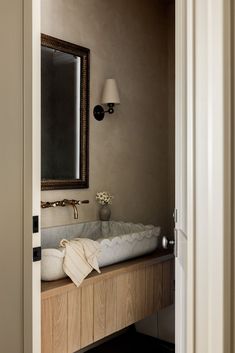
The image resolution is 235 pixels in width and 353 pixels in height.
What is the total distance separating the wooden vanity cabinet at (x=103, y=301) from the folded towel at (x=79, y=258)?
1.7 inches

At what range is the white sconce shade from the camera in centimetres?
238

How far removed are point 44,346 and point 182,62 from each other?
50.1 inches

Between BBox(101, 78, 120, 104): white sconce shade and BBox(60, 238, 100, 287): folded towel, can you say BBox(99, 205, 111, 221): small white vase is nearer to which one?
BBox(60, 238, 100, 287): folded towel

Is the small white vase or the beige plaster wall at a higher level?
the beige plaster wall

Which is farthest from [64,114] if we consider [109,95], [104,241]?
[104,241]

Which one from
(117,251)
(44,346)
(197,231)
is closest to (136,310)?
(117,251)

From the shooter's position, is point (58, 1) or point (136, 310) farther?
point (58, 1)

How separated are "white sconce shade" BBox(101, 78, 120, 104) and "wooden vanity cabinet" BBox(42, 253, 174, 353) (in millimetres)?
1054

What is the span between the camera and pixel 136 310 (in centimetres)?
198

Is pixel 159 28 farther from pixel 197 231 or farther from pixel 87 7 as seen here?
pixel 197 231

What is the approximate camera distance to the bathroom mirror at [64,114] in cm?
209

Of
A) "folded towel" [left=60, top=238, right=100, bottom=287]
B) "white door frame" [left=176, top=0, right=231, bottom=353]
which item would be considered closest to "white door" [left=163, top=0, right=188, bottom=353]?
"white door frame" [left=176, top=0, right=231, bottom=353]

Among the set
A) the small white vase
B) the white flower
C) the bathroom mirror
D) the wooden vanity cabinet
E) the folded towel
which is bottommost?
the wooden vanity cabinet

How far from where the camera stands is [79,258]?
1.67 meters
